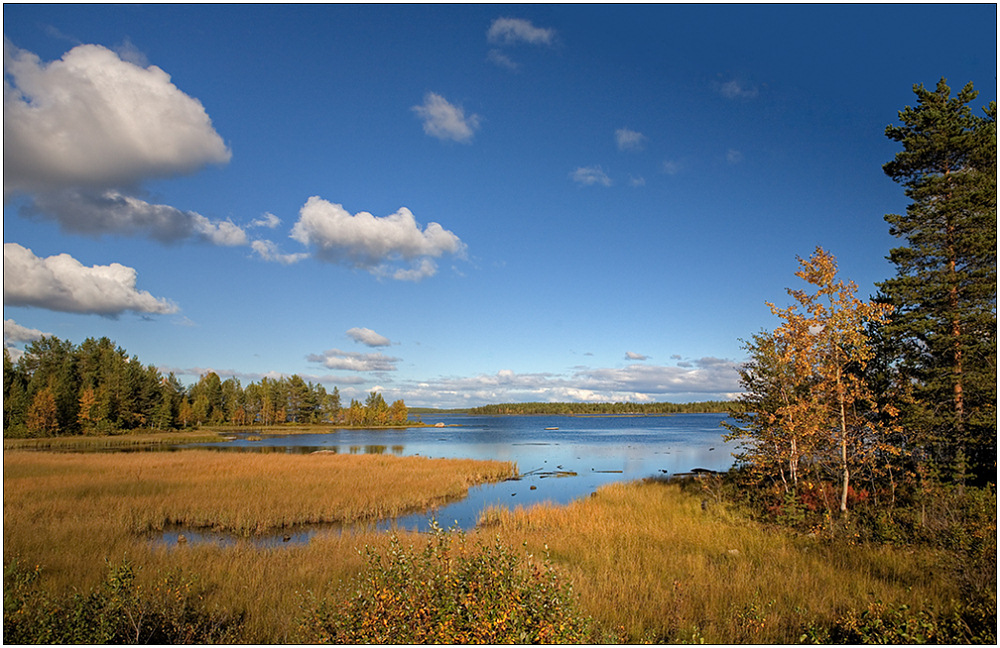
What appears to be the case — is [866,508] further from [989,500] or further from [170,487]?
[170,487]

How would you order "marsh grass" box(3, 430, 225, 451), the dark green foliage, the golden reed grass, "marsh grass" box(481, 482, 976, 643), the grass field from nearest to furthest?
the dark green foliage, the grass field, "marsh grass" box(481, 482, 976, 643), the golden reed grass, "marsh grass" box(3, 430, 225, 451)

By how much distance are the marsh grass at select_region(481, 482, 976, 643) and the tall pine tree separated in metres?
5.15

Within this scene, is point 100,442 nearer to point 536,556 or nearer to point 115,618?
point 536,556

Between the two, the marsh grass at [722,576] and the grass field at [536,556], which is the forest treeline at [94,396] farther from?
the marsh grass at [722,576]

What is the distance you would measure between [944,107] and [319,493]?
1129 inches

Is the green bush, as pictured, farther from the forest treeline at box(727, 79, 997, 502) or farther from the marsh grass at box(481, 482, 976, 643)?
the forest treeline at box(727, 79, 997, 502)

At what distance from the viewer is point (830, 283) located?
49.9 ft

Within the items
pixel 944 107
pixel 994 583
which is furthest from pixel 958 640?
pixel 944 107

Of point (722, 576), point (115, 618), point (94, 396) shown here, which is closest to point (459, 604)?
point (115, 618)

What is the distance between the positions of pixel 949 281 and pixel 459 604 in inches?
675

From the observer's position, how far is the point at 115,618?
7496 millimetres

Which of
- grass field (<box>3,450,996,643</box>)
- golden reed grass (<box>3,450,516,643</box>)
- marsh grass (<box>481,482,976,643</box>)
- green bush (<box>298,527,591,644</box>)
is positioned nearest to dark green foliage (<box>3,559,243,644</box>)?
grass field (<box>3,450,996,643</box>)

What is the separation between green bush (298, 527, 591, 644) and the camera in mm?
5602

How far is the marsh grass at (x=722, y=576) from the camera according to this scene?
8.80m
